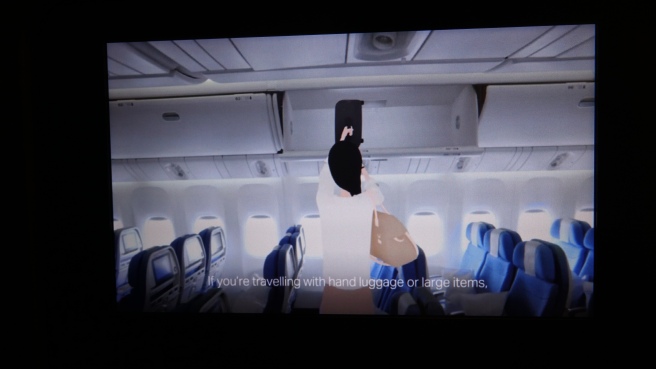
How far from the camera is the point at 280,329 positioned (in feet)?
5.27

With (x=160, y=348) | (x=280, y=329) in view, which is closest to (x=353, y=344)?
(x=280, y=329)

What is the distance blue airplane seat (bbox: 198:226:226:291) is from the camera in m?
1.62

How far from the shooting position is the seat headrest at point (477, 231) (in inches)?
61.8

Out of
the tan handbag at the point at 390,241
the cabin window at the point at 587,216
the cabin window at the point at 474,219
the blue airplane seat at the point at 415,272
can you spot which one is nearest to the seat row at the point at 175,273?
the tan handbag at the point at 390,241

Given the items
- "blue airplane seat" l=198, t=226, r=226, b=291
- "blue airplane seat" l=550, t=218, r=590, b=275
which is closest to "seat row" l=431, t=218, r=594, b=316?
"blue airplane seat" l=550, t=218, r=590, b=275

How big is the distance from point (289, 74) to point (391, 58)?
63cm

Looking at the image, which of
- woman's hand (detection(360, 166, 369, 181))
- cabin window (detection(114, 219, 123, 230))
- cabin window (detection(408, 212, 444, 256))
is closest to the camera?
cabin window (detection(408, 212, 444, 256))

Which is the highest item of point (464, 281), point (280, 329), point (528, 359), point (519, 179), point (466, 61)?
point (466, 61)

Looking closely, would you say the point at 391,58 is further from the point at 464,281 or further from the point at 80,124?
the point at 80,124

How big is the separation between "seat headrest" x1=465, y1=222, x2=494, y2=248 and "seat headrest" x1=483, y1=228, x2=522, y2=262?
0.11 ft

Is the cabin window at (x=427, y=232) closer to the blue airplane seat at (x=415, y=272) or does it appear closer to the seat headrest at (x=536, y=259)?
the blue airplane seat at (x=415, y=272)

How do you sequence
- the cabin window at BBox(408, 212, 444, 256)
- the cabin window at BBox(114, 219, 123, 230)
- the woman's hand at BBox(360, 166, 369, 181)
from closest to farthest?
the cabin window at BBox(408, 212, 444, 256), the woman's hand at BBox(360, 166, 369, 181), the cabin window at BBox(114, 219, 123, 230)

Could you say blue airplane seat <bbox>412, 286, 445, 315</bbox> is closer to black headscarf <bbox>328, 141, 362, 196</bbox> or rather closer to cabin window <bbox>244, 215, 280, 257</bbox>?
black headscarf <bbox>328, 141, 362, 196</bbox>

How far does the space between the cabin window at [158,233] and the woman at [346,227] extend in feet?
3.11
